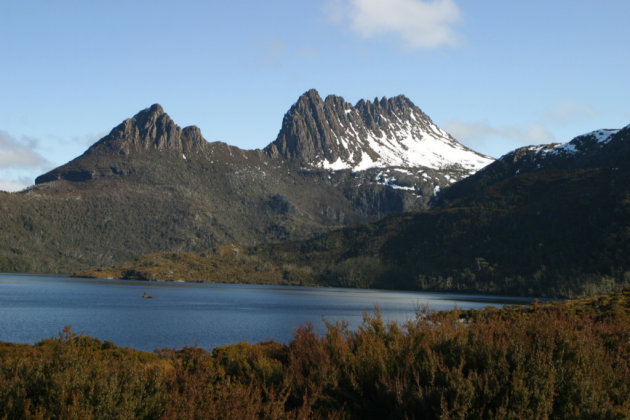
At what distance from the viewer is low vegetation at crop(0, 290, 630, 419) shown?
10914 mm

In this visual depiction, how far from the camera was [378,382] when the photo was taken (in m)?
13.8

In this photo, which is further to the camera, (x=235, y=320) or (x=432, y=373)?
(x=235, y=320)

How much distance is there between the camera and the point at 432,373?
41.6 feet

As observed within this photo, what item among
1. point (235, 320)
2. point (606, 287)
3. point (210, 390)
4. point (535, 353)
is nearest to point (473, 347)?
point (535, 353)

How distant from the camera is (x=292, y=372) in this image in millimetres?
14461

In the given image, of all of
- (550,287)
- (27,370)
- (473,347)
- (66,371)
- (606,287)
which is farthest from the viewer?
(550,287)

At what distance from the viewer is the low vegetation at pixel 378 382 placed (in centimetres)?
1091

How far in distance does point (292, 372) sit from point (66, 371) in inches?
201

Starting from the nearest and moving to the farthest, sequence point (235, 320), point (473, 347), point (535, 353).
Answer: point (535, 353) → point (473, 347) → point (235, 320)

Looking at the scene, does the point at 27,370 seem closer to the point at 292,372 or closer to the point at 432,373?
the point at 292,372

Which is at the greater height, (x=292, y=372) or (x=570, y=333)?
(x=570, y=333)

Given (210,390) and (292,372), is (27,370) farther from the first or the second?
(292,372)

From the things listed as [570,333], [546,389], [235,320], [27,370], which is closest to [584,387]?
[546,389]

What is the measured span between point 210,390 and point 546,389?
6487mm
